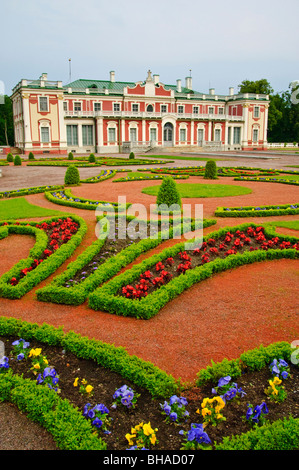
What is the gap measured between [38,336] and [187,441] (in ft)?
6.66

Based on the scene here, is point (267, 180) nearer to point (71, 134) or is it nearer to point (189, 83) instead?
point (71, 134)

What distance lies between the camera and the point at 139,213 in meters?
10.0

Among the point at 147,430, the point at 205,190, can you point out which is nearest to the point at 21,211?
the point at 205,190

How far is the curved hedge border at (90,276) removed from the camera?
5328 mm

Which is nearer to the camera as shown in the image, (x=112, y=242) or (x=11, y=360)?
(x=11, y=360)

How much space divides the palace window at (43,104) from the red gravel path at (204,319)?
35.0 m

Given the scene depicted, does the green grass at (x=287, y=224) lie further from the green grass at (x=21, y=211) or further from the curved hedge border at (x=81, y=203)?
the green grass at (x=21, y=211)

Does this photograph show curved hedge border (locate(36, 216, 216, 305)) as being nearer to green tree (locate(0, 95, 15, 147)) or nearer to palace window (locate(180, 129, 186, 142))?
palace window (locate(180, 129, 186, 142))

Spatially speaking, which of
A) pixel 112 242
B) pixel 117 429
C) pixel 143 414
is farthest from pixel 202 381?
pixel 112 242

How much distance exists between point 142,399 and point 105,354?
62 cm

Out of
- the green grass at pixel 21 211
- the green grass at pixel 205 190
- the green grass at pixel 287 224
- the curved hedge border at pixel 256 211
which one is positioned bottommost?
the green grass at pixel 287 224

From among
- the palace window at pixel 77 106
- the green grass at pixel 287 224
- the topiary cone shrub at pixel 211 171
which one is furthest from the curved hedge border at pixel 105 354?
the palace window at pixel 77 106

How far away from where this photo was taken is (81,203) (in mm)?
11391
